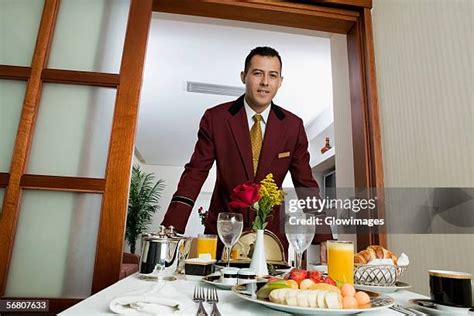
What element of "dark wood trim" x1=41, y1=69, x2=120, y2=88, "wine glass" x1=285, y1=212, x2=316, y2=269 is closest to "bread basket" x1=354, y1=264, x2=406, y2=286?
"wine glass" x1=285, y1=212, x2=316, y2=269

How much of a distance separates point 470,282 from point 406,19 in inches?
54.6

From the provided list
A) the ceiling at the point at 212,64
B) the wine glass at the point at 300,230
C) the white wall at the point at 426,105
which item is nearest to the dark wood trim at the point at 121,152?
the wine glass at the point at 300,230

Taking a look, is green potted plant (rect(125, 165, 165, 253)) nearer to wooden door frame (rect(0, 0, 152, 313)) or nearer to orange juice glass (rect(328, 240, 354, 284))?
wooden door frame (rect(0, 0, 152, 313))

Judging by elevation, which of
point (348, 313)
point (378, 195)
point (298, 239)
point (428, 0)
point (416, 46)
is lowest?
point (348, 313)

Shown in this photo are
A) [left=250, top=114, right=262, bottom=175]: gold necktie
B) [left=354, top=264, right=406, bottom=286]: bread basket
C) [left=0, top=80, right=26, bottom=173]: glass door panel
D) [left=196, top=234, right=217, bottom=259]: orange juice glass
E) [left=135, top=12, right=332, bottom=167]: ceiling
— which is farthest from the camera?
[left=135, top=12, right=332, bottom=167]: ceiling

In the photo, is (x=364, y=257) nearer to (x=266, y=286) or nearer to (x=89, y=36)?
(x=266, y=286)

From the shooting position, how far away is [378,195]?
1.70m

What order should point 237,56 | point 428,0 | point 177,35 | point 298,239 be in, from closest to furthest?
point 298,239
point 428,0
point 177,35
point 237,56

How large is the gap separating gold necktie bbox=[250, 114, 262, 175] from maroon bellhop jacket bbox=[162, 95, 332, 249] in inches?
1.3

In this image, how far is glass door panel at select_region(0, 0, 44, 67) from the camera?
5.18 feet

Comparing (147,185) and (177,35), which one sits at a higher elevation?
(177,35)

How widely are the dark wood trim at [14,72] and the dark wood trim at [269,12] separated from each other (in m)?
0.72

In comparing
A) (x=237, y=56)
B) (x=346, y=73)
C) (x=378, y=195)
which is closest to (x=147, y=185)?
(x=237, y=56)

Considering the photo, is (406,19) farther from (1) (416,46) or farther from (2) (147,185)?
(2) (147,185)
